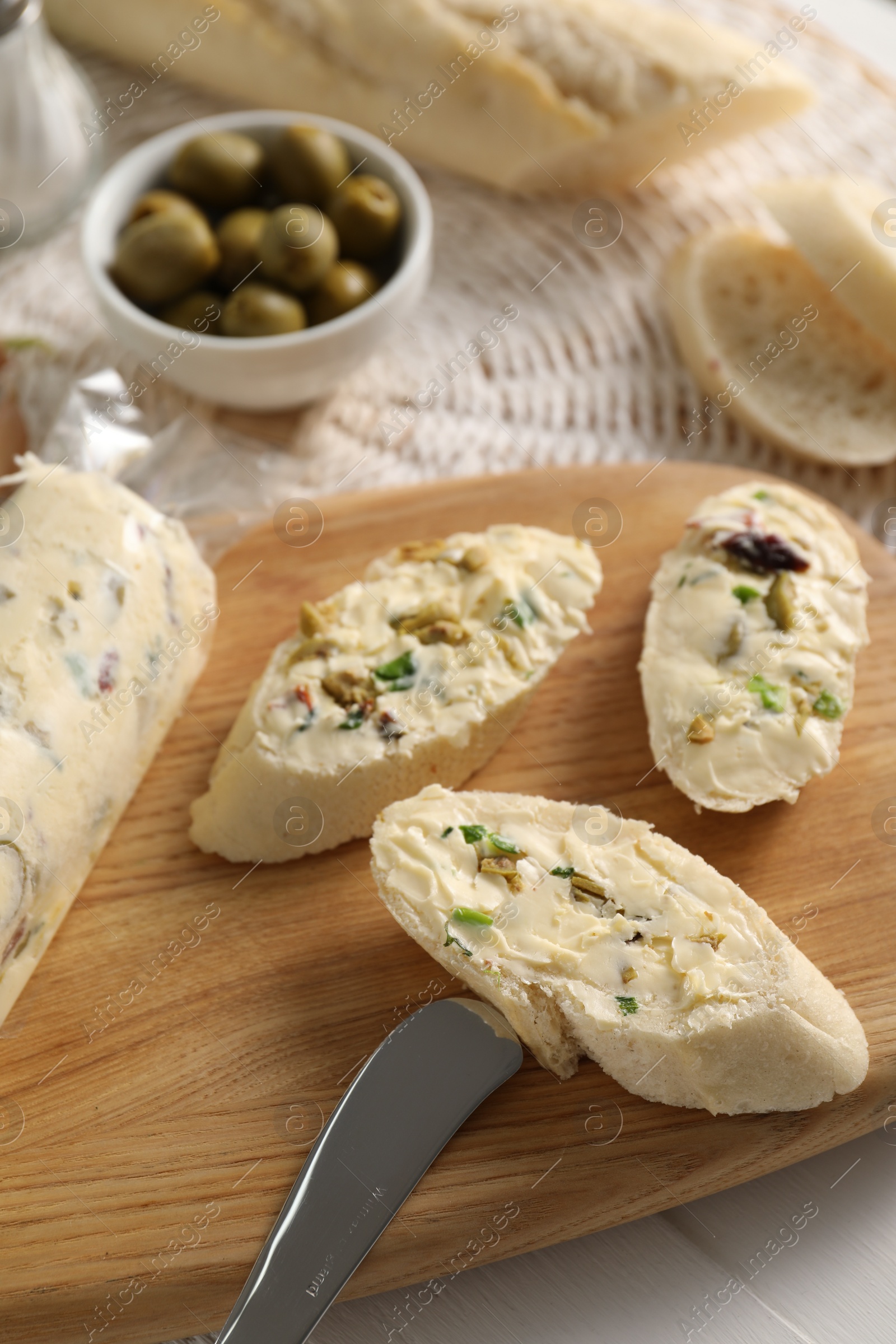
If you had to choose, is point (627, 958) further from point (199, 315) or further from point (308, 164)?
point (308, 164)

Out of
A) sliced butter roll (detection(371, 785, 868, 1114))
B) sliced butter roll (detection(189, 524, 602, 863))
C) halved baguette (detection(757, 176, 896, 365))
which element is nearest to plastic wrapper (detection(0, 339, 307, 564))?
sliced butter roll (detection(189, 524, 602, 863))

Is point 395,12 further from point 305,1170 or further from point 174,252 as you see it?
point 305,1170

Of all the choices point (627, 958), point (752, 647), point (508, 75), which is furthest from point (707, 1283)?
point (508, 75)

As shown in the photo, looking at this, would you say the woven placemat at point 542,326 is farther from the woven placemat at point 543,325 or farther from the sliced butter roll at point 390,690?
the sliced butter roll at point 390,690

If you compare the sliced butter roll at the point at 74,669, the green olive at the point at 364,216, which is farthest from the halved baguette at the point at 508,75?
the sliced butter roll at the point at 74,669

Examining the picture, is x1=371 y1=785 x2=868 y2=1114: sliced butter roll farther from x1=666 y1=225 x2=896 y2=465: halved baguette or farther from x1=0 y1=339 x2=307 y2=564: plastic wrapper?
x1=666 y1=225 x2=896 y2=465: halved baguette

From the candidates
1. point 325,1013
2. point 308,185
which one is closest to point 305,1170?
point 325,1013
